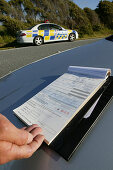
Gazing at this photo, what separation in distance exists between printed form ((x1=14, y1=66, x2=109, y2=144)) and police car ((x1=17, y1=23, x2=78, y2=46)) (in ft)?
19.0

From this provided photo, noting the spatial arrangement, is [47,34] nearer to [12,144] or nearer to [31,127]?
[31,127]

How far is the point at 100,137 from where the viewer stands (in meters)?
0.38

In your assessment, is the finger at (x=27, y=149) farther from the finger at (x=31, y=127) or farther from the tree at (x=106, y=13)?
the tree at (x=106, y=13)

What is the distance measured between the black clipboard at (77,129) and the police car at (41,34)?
5971 millimetres

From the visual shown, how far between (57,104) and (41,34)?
6105 millimetres

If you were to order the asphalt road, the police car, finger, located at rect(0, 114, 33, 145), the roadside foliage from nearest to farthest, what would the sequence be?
finger, located at rect(0, 114, 33, 145) < the asphalt road < the police car < the roadside foliage

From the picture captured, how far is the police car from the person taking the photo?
581 centimetres

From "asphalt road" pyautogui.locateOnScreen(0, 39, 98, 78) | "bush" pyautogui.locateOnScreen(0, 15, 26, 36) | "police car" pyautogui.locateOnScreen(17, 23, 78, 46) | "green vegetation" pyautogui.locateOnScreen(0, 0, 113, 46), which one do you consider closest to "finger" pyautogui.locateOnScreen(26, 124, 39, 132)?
"asphalt road" pyautogui.locateOnScreen(0, 39, 98, 78)

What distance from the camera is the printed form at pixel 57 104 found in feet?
1.42

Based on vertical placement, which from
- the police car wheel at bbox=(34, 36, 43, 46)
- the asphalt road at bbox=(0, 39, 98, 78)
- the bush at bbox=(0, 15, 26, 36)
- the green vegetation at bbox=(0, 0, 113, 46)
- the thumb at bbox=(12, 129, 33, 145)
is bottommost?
the asphalt road at bbox=(0, 39, 98, 78)

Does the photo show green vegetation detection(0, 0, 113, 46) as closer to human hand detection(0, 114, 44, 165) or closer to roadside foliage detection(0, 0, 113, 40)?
roadside foliage detection(0, 0, 113, 40)

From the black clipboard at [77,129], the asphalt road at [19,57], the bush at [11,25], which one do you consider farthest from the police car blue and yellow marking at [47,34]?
the black clipboard at [77,129]

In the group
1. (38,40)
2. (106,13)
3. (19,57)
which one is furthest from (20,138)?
(106,13)

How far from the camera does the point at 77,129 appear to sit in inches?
16.2
